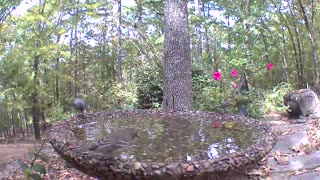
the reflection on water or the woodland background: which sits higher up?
the woodland background

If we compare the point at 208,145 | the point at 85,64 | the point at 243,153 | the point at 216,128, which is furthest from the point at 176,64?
the point at 85,64

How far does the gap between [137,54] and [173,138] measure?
8.86m

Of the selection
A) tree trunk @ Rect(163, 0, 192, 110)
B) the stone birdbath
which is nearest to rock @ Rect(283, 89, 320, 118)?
tree trunk @ Rect(163, 0, 192, 110)

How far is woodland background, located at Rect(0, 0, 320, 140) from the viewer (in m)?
6.11

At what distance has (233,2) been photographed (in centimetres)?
802

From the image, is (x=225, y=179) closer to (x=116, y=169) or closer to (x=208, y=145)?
(x=208, y=145)

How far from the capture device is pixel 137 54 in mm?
11156

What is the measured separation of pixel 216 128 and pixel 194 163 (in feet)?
3.32

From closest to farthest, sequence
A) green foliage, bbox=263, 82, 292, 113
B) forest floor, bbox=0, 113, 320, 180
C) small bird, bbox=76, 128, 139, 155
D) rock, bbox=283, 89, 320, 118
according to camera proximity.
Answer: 1. small bird, bbox=76, 128, 139, 155
2. forest floor, bbox=0, 113, 320, 180
3. rock, bbox=283, 89, 320, 118
4. green foliage, bbox=263, 82, 292, 113

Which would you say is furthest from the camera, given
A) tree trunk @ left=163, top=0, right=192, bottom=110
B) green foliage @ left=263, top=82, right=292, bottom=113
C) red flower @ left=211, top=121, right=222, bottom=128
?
green foliage @ left=263, top=82, right=292, bottom=113

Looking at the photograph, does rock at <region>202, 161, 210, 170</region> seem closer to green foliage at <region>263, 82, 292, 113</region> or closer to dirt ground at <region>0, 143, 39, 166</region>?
dirt ground at <region>0, 143, 39, 166</region>

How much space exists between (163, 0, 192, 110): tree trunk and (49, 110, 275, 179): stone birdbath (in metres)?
1.11

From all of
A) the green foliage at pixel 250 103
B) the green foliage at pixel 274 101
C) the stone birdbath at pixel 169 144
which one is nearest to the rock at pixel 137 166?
the stone birdbath at pixel 169 144

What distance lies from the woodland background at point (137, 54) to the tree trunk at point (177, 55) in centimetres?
72
